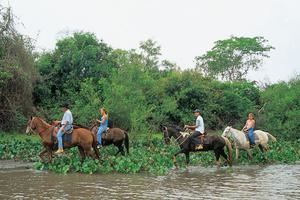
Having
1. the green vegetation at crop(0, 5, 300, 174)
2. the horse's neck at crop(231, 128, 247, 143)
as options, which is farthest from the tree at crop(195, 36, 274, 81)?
the horse's neck at crop(231, 128, 247, 143)

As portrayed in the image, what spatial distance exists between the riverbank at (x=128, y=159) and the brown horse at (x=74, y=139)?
34 cm

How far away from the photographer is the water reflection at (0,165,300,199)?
11.0 m

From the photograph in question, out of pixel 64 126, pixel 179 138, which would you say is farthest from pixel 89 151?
pixel 179 138

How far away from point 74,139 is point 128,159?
1.98 meters

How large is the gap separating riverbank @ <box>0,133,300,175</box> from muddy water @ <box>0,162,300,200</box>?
463mm

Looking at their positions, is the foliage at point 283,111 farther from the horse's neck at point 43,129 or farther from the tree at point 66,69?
the horse's neck at point 43,129

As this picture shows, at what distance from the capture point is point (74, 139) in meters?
15.9

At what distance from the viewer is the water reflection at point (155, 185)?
433 inches

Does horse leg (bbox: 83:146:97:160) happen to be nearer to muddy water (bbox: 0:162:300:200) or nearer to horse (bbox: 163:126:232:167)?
muddy water (bbox: 0:162:300:200)

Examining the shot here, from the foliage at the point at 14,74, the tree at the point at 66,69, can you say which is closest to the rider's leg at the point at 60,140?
the foliage at the point at 14,74

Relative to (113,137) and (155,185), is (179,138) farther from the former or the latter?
(155,185)

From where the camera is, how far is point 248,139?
1977cm

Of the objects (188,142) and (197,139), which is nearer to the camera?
(188,142)

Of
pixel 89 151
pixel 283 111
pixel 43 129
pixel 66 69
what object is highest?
pixel 66 69
